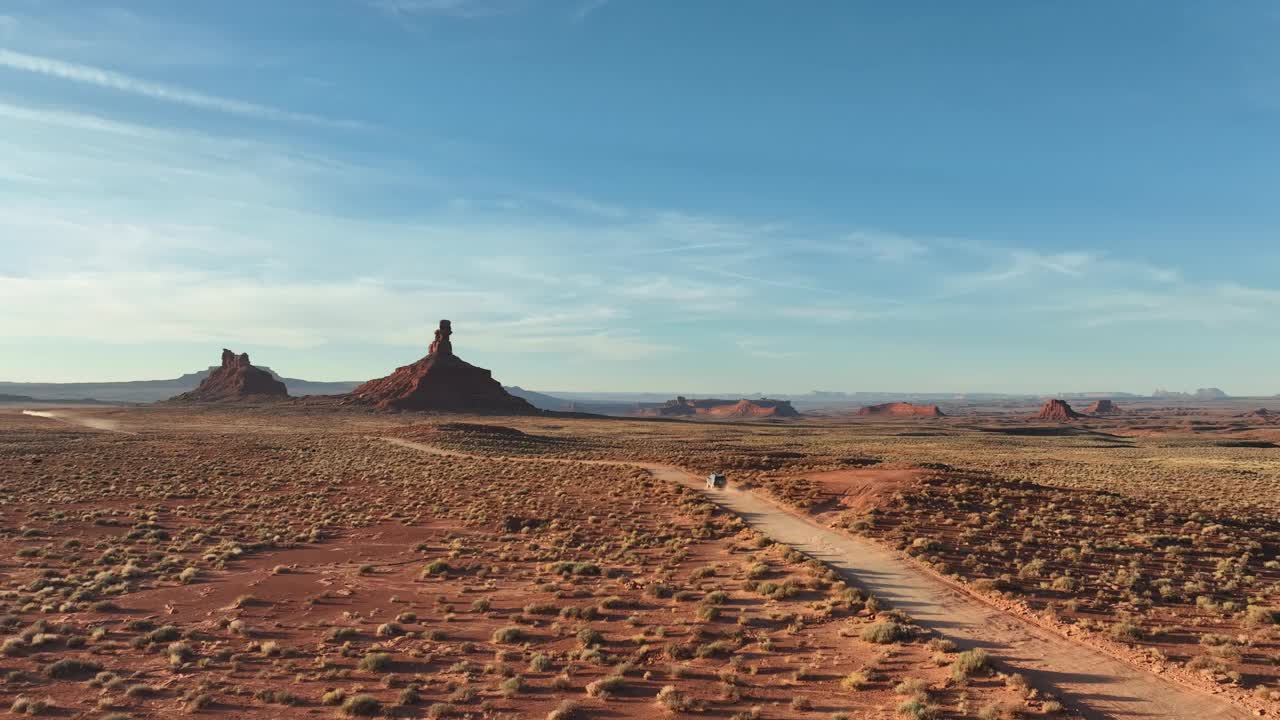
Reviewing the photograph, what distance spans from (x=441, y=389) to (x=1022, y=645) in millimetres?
154736

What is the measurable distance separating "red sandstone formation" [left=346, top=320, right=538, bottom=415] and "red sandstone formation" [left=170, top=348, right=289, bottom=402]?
28.2m

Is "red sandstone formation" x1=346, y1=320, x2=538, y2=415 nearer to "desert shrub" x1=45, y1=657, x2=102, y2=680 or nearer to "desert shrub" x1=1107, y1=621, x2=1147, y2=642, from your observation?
"desert shrub" x1=45, y1=657, x2=102, y2=680

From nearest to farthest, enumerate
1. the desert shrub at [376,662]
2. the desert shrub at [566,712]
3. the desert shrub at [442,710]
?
the desert shrub at [566,712] → the desert shrub at [442,710] → the desert shrub at [376,662]

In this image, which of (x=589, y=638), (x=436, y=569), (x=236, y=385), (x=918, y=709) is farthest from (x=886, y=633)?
(x=236, y=385)

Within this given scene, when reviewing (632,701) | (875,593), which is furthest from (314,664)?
(875,593)

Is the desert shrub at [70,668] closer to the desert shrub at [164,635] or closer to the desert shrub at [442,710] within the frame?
the desert shrub at [164,635]

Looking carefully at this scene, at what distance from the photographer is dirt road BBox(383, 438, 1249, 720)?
35.4 feet

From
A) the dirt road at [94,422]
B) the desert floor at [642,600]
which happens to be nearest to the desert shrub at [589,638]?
the desert floor at [642,600]

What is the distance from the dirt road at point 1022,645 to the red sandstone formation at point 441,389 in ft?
458

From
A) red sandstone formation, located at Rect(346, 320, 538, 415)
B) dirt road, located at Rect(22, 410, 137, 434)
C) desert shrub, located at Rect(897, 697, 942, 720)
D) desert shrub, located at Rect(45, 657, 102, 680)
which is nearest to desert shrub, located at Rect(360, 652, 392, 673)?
desert shrub, located at Rect(45, 657, 102, 680)

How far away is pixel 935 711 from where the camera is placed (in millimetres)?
10531

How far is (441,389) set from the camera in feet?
520

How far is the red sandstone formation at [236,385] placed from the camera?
172250mm

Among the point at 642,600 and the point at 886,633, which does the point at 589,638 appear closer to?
the point at 642,600
